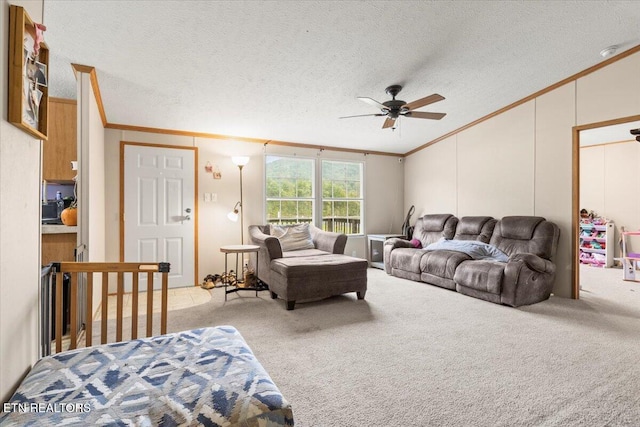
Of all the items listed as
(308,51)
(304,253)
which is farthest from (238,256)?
(308,51)

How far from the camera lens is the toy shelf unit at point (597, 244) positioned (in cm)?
607

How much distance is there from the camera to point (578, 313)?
329cm

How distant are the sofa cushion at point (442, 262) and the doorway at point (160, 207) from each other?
3396mm

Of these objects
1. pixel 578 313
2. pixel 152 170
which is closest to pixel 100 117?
pixel 152 170

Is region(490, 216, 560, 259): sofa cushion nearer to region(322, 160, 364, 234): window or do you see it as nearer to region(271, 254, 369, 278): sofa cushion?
region(271, 254, 369, 278): sofa cushion

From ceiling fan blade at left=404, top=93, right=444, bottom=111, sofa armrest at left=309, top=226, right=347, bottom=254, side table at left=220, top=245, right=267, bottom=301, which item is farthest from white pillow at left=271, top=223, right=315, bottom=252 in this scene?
ceiling fan blade at left=404, top=93, right=444, bottom=111

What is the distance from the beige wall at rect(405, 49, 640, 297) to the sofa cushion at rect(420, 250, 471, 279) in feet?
3.94

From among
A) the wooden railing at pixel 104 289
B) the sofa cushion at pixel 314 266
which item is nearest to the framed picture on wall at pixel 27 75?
the wooden railing at pixel 104 289

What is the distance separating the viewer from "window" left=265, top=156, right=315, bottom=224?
5.40 meters

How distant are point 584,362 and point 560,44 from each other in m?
3.02

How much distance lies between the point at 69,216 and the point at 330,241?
9.57 ft

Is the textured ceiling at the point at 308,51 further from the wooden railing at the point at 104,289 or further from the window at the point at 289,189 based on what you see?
the wooden railing at the point at 104,289

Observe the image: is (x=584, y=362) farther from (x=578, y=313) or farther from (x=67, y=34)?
(x=67, y=34)

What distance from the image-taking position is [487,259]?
4.17 metres
